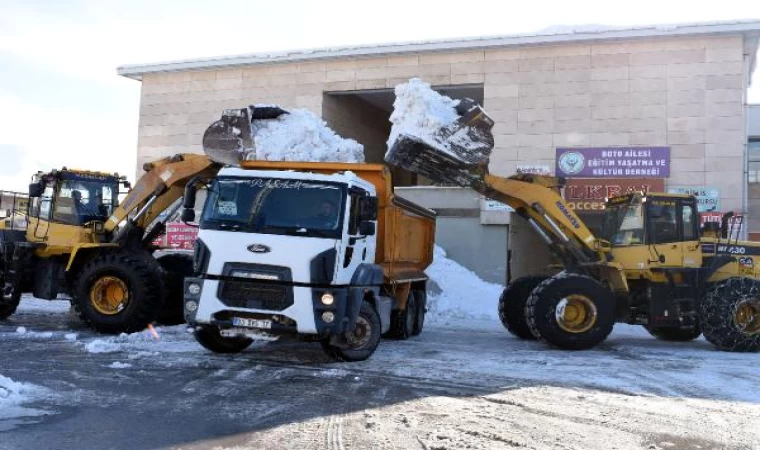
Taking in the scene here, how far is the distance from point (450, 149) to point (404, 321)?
3300mm

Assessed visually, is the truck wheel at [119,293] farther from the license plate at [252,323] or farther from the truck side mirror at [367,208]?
the truck side mirror at [367,208]

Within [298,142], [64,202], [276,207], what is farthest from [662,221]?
[64,202]

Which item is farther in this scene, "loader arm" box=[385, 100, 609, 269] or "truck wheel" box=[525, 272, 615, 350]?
"truck wheel" box=[525, 272, 615, 350]

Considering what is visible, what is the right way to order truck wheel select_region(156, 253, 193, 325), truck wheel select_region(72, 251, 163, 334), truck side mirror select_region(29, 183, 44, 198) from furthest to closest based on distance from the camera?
truck side mirror select_region(29, 183, 44, 198) → truck wheel select_region(156, 253, 193, 325) → truck wheel select_region(72, 251, 163, 334)

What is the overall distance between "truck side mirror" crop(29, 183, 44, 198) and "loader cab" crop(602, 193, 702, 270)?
1098 centimetres

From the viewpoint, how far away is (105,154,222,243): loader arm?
11.7 meters

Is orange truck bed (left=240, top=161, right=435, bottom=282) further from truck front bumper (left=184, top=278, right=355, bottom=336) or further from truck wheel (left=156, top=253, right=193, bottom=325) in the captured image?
truck wheel (left=156, top=253, right=193, bottom=325)

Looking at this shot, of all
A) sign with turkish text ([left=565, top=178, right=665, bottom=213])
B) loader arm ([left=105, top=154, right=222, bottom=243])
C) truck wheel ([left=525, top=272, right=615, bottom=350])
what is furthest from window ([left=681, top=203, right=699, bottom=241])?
sign with turkish text ([left=565, top=178, right=665, bottom=213])

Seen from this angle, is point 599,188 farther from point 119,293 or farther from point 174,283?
point 119,293

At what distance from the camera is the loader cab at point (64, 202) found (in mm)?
12695

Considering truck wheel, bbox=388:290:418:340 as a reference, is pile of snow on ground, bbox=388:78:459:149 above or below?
above

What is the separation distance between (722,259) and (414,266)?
5590 millimetres

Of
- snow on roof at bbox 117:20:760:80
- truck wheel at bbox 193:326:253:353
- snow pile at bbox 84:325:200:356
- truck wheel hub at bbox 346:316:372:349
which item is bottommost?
snow pile at bbox 84:325:200:356

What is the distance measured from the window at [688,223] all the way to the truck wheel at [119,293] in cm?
935
